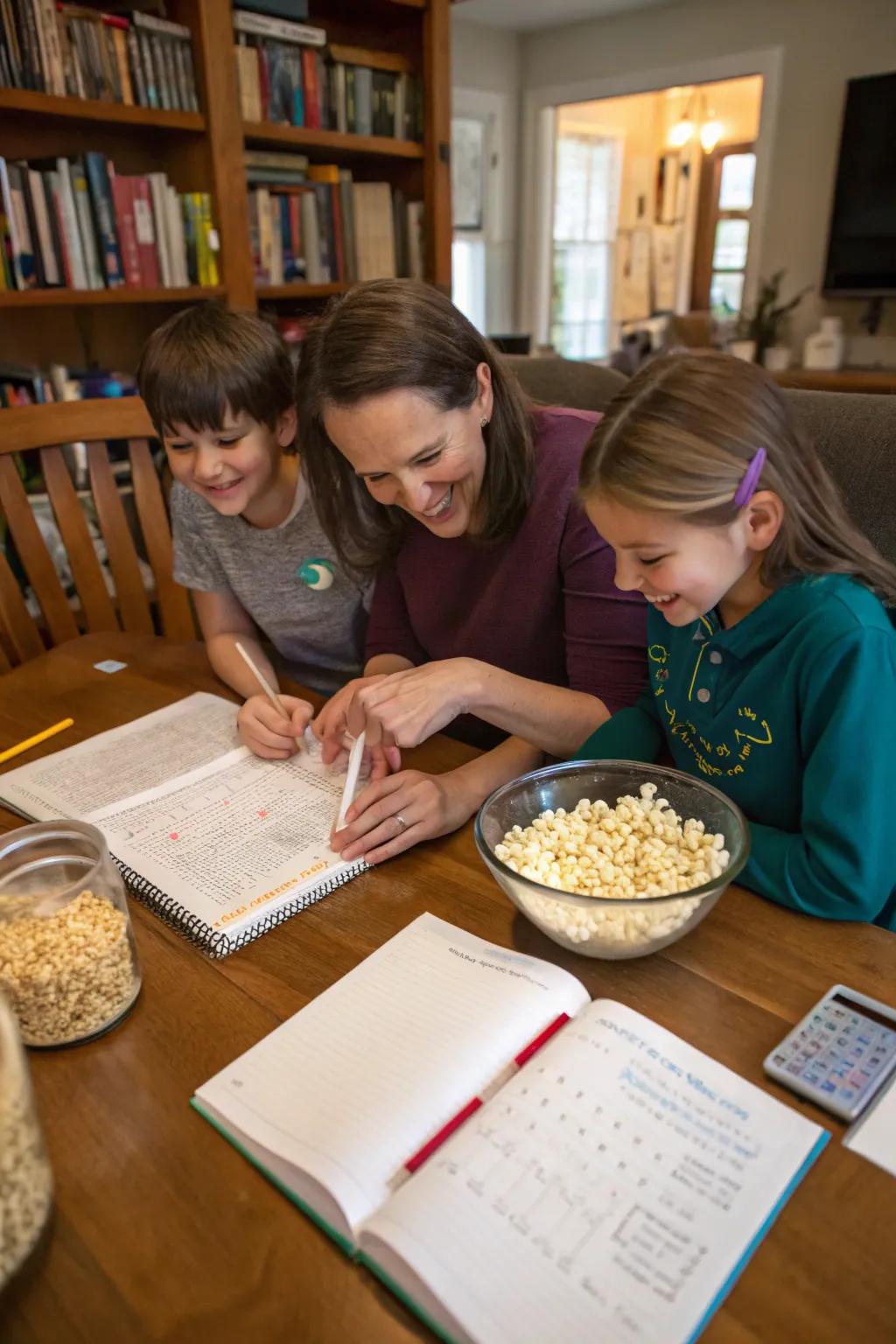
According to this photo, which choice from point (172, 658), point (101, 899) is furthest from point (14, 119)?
point (101, 899)

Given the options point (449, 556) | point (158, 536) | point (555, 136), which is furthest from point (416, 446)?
point (555, 136)

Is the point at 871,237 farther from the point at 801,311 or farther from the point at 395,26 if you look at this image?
the point at 395,26

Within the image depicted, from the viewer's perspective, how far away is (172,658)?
4.66ft

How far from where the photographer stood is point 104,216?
2375 millimetres

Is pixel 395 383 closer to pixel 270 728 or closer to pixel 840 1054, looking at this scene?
pixel 270 728

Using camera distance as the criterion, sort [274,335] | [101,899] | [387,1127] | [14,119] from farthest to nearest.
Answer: [14,119] → [274,335] → [101,899] → [387,1127]

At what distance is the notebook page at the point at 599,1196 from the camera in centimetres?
47

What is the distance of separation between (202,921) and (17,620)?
0.97m

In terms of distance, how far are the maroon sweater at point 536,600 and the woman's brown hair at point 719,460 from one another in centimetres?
28

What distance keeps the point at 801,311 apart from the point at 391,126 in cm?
256

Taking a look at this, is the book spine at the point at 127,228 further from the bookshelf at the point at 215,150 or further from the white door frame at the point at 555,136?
the white door frame at the point at 555,136

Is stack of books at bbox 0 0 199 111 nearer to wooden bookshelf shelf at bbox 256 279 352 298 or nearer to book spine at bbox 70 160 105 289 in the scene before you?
book spine at bbox 70 160 105 289

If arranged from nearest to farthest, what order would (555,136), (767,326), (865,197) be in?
(865,197) → (767,326) → (555,136)

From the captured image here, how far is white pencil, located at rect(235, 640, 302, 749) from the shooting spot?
3.62 ft
